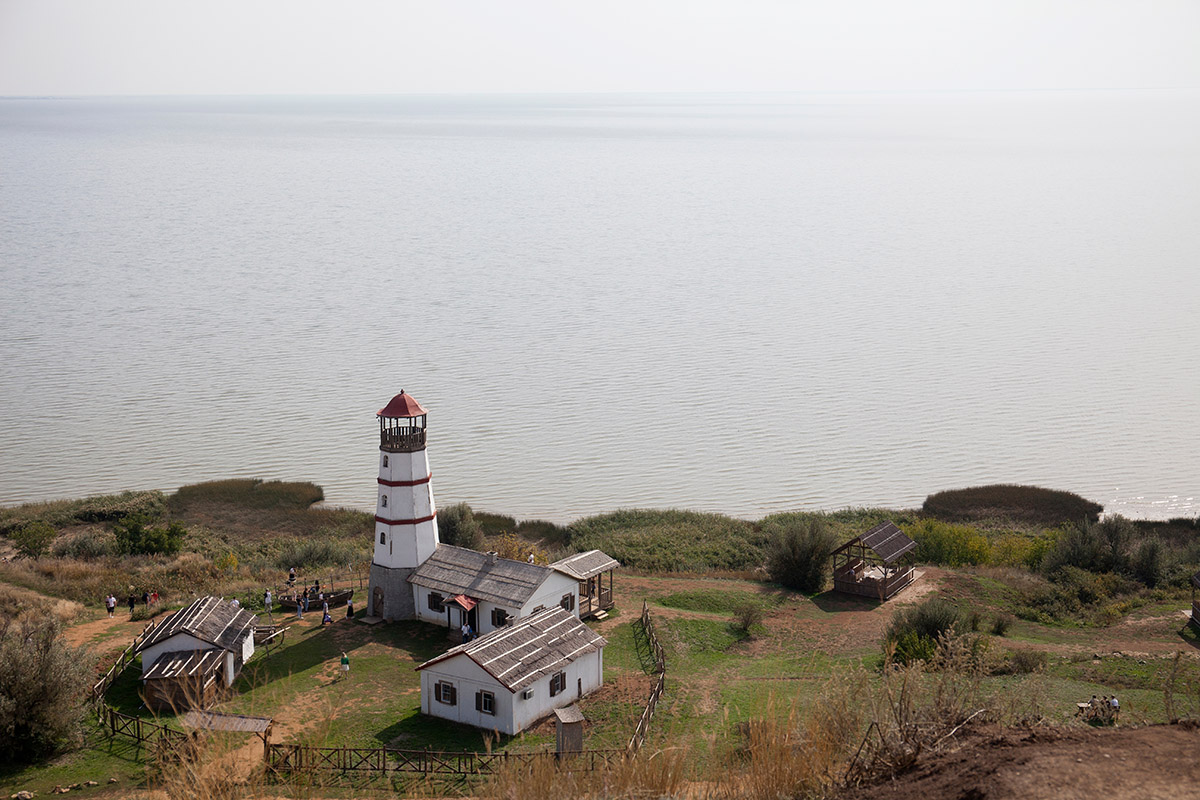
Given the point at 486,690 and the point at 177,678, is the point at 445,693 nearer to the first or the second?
the point at 486,690

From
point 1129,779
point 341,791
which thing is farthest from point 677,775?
point 341,791

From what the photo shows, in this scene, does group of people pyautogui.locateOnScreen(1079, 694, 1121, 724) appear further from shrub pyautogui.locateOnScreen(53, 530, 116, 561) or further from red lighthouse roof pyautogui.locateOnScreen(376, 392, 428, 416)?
shrub pyautogui.locateOnScreen(53, 530, 116, 561)

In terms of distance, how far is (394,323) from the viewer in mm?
83812

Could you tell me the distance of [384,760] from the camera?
24.2 meters

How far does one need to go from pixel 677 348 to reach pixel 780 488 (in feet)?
81.4

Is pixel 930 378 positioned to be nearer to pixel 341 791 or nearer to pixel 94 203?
pixel 341 791

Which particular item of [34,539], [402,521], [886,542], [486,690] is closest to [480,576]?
[402,521]

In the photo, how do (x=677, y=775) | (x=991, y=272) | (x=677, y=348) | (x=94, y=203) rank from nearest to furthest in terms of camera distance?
(x=677, y=775) → (x=677, y=348) → (x=991, y=272) → (x=94, y=203)

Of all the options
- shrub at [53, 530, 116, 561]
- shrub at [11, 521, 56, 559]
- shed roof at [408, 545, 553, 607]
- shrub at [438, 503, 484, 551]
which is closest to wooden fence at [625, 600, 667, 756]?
shed roof at [408, 545, 553, 607]

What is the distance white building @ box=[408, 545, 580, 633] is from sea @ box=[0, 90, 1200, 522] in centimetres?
1647

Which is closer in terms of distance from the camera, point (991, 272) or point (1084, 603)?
point (1084, 603)

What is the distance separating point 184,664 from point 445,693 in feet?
24.5

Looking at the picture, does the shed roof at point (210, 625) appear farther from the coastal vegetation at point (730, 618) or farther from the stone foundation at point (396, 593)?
the stone foundation at point (396, 593)

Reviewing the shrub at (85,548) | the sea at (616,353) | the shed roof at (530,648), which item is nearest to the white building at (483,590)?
the shed roof at (530,648)
